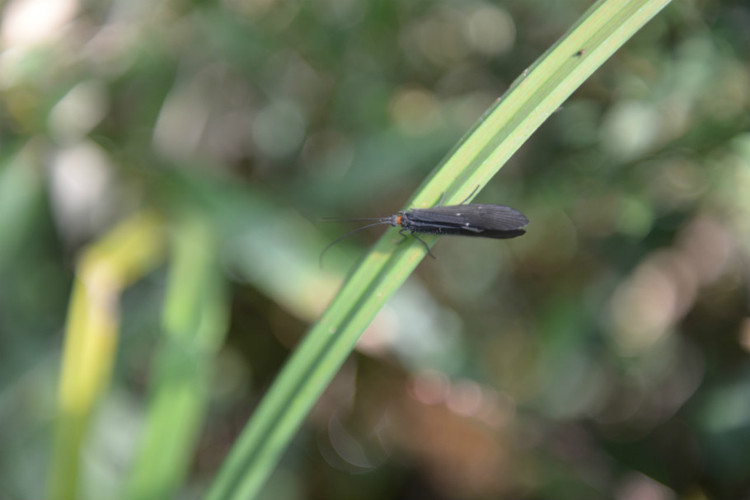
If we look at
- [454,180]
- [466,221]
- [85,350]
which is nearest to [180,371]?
[85,350]

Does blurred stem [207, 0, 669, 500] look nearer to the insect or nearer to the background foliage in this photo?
the insect

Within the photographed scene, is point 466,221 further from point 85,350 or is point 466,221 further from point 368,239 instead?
point 85,350

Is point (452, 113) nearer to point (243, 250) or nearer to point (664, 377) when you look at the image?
point (243, 250)

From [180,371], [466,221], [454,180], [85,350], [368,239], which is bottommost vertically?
[85,350]

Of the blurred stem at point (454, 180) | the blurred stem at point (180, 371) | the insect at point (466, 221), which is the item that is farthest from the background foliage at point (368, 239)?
the blurred stem at point (454, 180)

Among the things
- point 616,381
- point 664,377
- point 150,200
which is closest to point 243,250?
Answer: point 150,200

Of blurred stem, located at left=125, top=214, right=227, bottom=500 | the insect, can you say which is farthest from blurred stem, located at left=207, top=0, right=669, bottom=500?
blurred stem, located at left=125, top=214, right=227, bottom=500
